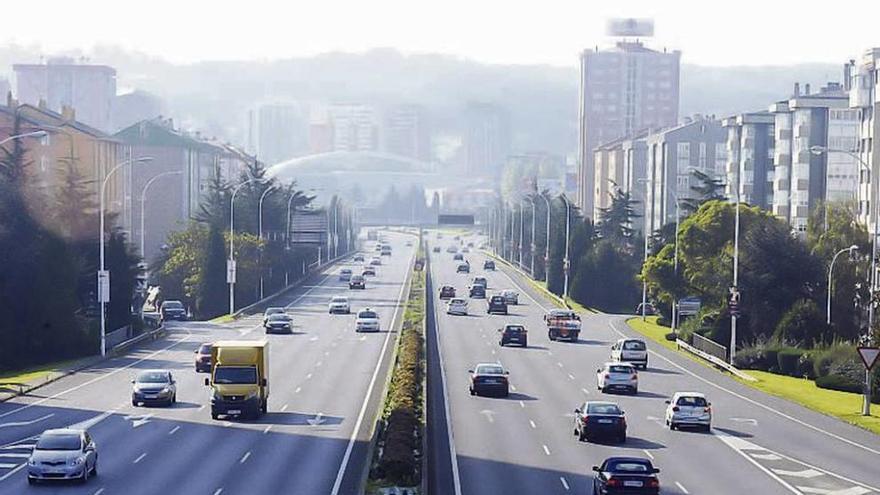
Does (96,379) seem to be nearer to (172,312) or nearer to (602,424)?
(602,424)

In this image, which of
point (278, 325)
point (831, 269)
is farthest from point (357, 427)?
point (278, 325)

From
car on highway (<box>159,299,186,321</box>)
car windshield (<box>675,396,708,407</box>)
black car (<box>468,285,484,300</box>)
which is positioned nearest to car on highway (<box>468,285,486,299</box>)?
black car (<box>468,285,484,300</box>)

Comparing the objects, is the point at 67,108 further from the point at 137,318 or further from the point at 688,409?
the point at 688,409

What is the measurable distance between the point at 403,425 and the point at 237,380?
1164 centimetres

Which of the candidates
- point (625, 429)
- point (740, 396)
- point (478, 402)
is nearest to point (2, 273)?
point (478, 402)

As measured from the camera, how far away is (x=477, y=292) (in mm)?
134375

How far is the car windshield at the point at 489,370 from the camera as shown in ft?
194

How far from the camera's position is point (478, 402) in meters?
57.0

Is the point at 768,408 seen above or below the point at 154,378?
below

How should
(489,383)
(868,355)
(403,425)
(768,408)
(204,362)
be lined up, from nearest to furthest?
1. (403,425)
2. (868,355)
3. (768,408)
4. (489,383)
5. (204,362)

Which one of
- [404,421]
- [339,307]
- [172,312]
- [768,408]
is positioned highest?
[404,421]

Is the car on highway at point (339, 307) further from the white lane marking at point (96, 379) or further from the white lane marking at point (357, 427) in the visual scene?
the white lane marking at point (357, 427)

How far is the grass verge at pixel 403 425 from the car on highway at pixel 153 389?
292 inches

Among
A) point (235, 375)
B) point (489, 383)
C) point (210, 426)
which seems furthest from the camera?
point (489, 383)
